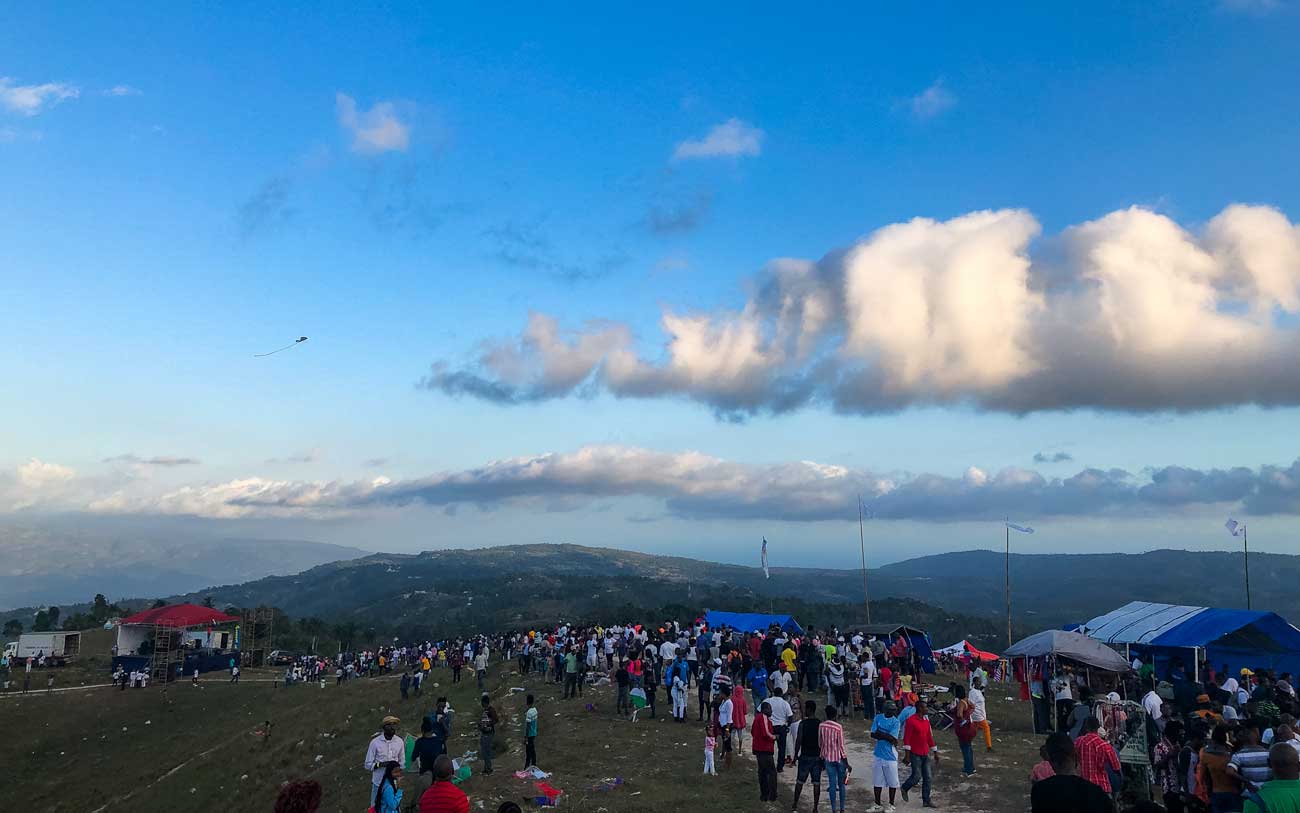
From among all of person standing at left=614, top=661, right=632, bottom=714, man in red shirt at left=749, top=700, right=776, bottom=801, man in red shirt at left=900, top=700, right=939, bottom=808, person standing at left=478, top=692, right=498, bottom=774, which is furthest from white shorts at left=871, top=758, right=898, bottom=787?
person standing at left=614, top=661, right=632, bottom=714

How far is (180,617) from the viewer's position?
155 ft

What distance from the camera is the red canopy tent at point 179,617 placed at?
4703 centimetres

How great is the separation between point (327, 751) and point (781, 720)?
19108 mm

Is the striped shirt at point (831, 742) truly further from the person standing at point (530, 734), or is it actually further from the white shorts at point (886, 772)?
the person standing at point (530, 734)

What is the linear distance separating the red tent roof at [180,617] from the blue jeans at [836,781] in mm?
46885

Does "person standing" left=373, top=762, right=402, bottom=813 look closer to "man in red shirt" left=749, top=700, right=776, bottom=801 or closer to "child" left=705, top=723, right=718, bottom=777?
"man in red shirt" left=749, top=700, right=776, bottom=801

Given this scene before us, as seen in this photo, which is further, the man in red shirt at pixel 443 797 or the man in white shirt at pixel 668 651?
the man in white shirt at pixel 668 651

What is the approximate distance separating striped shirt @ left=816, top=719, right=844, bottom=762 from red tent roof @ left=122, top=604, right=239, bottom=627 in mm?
47107

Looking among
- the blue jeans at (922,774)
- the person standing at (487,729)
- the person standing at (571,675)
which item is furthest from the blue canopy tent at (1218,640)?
the person standing at (487,729)

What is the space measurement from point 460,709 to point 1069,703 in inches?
755

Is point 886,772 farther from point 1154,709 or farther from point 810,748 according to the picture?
point 1154,709

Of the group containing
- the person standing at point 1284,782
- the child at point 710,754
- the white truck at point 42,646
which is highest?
the person standing at point 1284,782

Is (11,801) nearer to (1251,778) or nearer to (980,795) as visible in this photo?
(980,795)

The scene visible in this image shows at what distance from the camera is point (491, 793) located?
15453 mm
